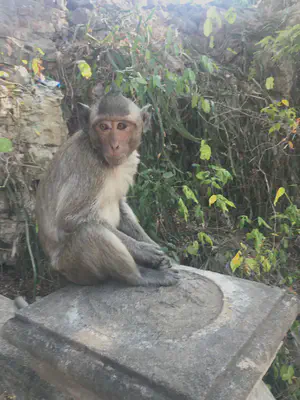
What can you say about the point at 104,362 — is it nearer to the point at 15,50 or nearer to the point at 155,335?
the point at 155,335

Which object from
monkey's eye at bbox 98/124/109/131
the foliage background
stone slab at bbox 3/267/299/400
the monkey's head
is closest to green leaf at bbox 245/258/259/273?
the foliage background

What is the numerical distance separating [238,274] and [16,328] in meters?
2.42

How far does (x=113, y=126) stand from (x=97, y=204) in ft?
1.83

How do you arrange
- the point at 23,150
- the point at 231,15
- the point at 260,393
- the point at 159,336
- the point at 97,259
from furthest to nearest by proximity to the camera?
the point at 231,15 < the point at 23,150 < the point at 97,259 < the point at 260,393 < the point at 159,336

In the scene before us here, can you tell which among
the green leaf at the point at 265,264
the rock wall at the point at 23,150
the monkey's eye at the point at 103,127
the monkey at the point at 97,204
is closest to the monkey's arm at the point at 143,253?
the monkey at the point at 97,204

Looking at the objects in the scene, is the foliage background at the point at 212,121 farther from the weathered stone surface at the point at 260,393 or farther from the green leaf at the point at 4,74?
the weathered stone surface at the point at 260,393

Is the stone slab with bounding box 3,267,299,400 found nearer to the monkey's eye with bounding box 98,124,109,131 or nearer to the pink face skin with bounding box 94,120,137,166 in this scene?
the pink face skin with bounding box 94,120,137,166

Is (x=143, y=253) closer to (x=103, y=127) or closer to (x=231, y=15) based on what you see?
(x=103, y=127)

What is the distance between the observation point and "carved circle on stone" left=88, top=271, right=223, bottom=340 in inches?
75.0

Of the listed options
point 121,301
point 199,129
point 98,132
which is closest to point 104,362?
point 121,301

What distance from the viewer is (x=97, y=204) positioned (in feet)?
7.73

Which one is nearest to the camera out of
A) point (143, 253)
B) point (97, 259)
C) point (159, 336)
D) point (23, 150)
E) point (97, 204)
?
point (159, 336)

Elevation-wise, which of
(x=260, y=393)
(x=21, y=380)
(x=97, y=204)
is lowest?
(x=260, y=393)

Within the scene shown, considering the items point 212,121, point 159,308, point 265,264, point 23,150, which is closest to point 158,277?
point 159,308
